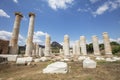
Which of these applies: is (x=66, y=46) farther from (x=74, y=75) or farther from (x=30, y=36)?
(x=74, y=75)

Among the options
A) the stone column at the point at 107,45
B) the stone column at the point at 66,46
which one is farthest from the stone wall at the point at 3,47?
the stone column at the point at 107,45

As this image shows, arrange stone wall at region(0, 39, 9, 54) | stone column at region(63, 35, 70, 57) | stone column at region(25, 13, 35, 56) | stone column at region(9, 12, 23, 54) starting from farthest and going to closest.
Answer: stone column at region(63, 35, 70, 57), stone column at region(9, 12, 23, 54), stone wall at region(0, 39, 9, 54), stone column at region(25, 13, 35, 56)

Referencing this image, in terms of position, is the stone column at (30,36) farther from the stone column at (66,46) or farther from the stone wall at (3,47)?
the stone column at (66,46)

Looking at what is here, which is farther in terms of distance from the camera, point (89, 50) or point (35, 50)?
point (89, 50)

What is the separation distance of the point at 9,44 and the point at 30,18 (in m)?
7.90

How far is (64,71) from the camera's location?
8.21m

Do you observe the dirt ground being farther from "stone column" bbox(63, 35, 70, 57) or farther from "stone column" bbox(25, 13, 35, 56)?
"stone column" bbox(63, 35, 70, 57)

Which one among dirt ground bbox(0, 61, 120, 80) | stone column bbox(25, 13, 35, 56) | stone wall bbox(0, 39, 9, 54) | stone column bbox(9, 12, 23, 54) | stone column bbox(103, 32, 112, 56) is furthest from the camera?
stone column bbox(103, 32, 112, 56)

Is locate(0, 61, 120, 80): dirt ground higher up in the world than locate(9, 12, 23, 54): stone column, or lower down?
lower down

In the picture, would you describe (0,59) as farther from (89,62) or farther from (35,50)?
(35,50)

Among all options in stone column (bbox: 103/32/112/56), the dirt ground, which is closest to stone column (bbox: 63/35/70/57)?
stone column (bbox: 103/32/112/56)

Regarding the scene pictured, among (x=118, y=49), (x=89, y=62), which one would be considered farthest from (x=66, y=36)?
(x=118, y=49)

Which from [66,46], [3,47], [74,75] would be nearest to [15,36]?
[3,47]

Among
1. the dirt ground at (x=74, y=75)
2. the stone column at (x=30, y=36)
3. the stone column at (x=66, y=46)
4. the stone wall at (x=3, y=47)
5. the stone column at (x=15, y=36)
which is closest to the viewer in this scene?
the dirt ground at (x=74, y=75)
